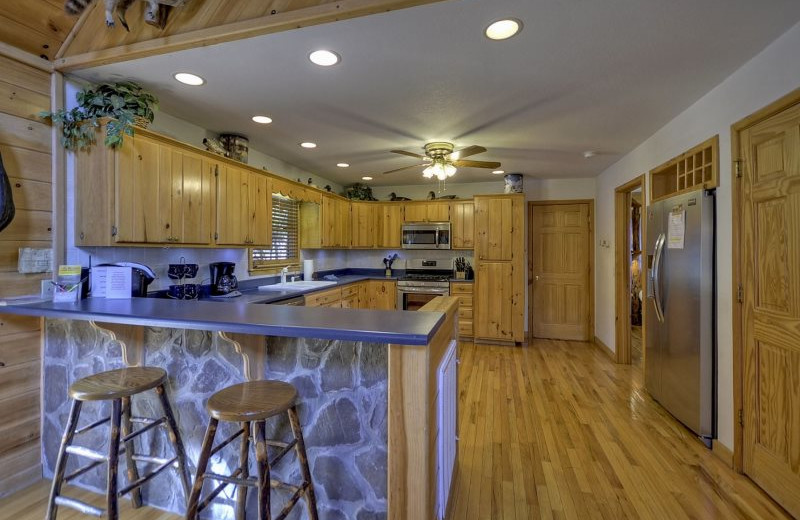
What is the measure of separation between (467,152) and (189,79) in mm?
2162

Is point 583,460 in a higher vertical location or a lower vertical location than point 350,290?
lower

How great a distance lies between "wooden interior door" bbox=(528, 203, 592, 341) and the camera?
198 inches

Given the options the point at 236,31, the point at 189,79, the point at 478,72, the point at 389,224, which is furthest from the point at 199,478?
the point at 389,224

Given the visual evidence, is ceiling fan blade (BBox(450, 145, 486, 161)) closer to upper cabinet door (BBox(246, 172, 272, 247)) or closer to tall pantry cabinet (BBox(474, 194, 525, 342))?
tall pantry cabinet (BBox(474, 194, 525, 342))

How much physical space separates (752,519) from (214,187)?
3.82m

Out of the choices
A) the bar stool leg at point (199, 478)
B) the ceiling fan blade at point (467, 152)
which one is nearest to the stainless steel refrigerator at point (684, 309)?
the ceiling fan blade at point (467, 152)

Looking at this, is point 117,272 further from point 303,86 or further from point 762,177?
point 762,177

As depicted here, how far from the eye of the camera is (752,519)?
169cm

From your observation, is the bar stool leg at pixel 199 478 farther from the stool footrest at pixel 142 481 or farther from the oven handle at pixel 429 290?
the oven handle at pixel 429 290

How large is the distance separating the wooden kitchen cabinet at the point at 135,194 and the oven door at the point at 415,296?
3087 millimetres

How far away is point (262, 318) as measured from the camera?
145cm

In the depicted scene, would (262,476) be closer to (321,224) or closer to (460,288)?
(321,224)

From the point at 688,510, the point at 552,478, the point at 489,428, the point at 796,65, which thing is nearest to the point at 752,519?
the point at 688,510

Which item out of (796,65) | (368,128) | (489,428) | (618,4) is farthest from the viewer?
(368,128)
